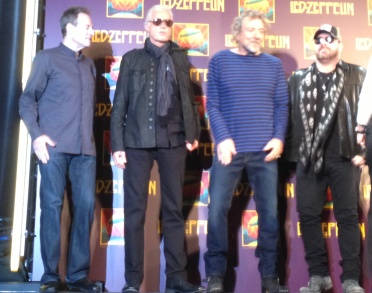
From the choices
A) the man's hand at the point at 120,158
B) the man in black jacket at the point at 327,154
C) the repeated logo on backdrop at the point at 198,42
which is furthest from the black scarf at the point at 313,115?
the man's hand at the point at 120,158

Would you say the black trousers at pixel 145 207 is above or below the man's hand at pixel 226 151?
below

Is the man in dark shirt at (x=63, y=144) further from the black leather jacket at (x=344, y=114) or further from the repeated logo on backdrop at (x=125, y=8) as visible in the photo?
the black leather jacket at (x=344, y=114)

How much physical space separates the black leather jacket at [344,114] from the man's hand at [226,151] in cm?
57

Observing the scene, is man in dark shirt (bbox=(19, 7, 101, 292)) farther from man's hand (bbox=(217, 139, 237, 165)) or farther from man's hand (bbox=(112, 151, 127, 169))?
man's hand (bbox=(217, 139, 237, 165))

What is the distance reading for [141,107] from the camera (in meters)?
3.39

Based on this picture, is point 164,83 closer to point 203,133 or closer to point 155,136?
point 155,136

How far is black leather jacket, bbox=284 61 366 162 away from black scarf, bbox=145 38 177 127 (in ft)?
2.77

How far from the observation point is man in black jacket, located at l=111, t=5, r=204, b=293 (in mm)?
3244

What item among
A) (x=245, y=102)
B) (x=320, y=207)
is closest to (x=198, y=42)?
(x=245, y=102)

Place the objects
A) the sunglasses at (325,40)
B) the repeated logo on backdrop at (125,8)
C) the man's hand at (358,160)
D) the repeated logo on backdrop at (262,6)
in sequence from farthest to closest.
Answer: the repeated logo on backdrop at (262,6), the repeated logo on backdrop at (125,8), the sunglasses at (325,40), the man's hand at (358,160)

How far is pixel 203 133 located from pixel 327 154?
96 cm

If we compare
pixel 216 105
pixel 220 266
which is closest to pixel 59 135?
pixel 216 105

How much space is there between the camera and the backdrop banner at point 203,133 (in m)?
3.87

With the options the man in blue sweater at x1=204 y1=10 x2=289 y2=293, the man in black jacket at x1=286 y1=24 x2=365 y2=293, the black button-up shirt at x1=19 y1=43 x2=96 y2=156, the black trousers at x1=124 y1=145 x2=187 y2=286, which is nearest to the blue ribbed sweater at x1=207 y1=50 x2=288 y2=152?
the man in blue sweater at x1=204 y1=10 x2=289 y2=293
